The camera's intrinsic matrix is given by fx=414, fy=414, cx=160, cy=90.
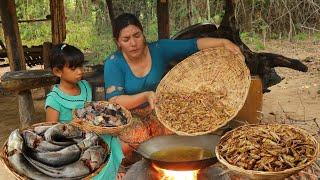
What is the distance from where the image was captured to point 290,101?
25.9 feet

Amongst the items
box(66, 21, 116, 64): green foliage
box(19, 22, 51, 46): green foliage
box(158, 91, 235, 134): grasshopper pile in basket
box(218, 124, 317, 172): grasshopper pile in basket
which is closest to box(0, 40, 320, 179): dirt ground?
box(158, 91, 235, 134): grasshopper pile in basket

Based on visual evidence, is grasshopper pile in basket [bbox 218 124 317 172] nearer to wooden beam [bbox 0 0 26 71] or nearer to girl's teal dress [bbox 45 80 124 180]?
girl's teal dress [bbox 45 80 124 180]

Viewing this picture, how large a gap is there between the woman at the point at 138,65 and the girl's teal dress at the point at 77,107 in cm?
35

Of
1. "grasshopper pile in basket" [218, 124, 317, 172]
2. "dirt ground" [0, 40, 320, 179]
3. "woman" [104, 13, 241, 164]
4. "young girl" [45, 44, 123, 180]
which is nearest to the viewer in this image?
"grasshopper pile in basket" [218, 124, 317, 172]

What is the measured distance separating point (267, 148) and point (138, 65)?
1.81 meters

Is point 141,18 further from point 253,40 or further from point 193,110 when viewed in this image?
point 193,110

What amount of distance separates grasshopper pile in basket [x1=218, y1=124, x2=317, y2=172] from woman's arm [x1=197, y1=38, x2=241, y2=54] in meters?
0.98

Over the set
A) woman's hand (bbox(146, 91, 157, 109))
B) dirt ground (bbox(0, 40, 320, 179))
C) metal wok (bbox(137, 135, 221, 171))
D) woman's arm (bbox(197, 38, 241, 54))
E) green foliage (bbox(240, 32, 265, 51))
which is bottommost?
dirt ground (bbox(0, 40, 320, 179))

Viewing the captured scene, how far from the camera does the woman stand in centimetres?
370

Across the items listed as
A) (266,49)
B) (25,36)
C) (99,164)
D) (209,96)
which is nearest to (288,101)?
(266,49)

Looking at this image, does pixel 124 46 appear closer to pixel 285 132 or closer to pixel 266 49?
pixel 285 132

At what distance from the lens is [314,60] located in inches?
408

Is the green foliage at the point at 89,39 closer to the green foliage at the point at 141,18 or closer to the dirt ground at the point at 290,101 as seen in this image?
the green foliage at the point at 141,18

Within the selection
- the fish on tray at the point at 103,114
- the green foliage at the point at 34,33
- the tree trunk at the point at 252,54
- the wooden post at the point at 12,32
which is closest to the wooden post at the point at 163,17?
the tree trunk at the point at 252,54
